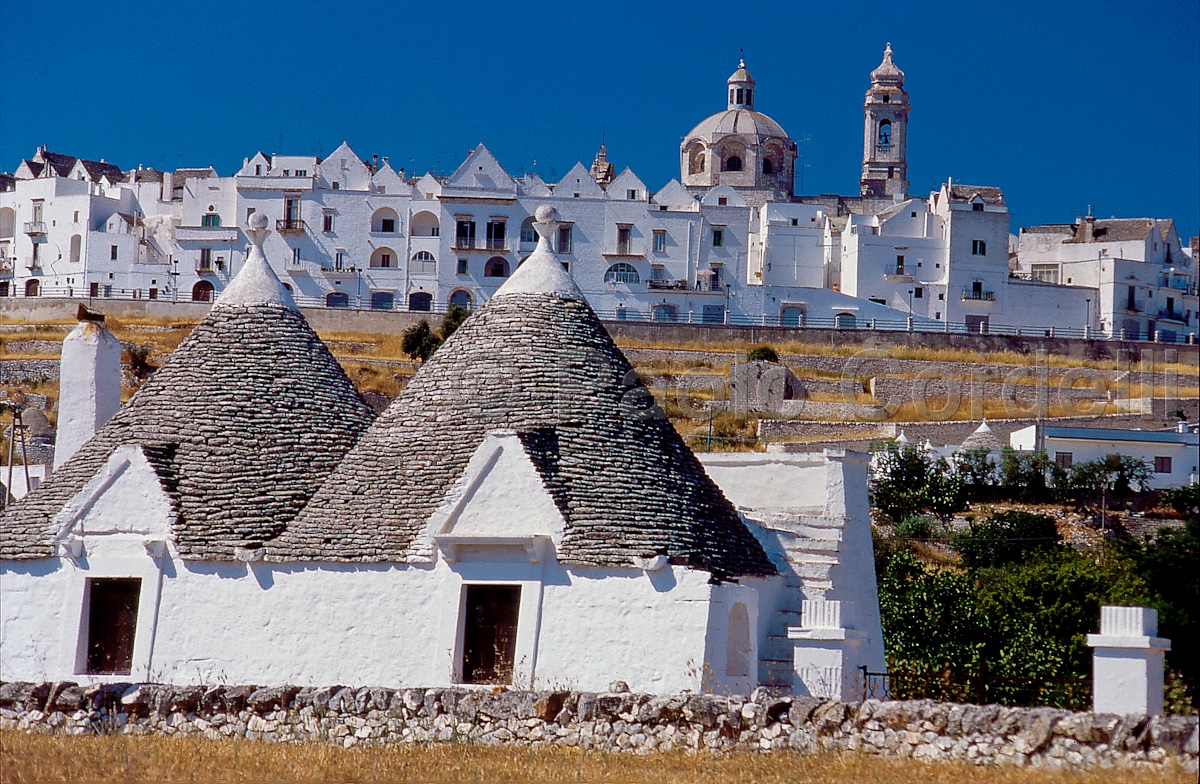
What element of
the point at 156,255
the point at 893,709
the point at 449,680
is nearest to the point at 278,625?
the point at 449,680

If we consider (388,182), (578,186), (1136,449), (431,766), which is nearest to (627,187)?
(578,186)

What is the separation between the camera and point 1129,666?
12656mm

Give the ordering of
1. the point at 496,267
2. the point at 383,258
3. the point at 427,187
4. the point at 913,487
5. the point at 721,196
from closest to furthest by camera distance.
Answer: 1. the point at 913,487
2. the point at 496,267
3. the point at 383,258
4. the point at 427,187
5. the point at 721,196

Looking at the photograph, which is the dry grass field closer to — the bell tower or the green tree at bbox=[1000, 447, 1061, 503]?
the green tree at bbox=[1000, 447, 1061, 503]

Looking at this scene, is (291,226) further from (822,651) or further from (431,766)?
(431,766)

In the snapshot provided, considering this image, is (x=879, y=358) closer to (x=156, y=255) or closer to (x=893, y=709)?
(x=156, y=255)

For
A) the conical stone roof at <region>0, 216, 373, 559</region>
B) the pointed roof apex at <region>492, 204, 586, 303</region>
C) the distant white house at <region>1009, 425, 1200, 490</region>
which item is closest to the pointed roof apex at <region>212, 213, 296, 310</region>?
the conical stone roof at <region>0, 216, 373, 559</region>

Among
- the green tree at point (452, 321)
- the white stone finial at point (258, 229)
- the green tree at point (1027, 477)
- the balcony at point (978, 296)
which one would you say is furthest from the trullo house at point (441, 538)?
the balcony at point (978, 296)

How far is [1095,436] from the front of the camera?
5634cm

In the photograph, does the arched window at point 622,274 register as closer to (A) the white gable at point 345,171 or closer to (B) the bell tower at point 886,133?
(A) the white gable at point 345,171

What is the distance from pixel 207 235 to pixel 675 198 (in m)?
23.5

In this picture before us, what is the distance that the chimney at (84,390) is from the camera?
65.2ft

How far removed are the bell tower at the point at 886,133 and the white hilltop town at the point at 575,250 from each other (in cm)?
1233

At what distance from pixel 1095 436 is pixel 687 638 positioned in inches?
1740
